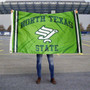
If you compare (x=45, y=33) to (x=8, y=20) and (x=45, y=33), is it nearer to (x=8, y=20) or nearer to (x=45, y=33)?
(x=45, y=33)

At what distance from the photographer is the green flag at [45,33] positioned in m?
3.51

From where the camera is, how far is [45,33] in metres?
3.49

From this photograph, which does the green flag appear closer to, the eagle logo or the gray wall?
the eagle logo

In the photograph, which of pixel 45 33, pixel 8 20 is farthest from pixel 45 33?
pixel 8 20

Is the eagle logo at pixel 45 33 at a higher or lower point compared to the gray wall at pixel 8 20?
lower

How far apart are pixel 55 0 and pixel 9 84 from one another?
79042mm

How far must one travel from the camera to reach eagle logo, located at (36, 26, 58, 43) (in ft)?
11.5

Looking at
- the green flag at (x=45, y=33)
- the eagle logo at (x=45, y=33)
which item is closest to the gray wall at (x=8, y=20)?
the green flag at (x=45, y=33)

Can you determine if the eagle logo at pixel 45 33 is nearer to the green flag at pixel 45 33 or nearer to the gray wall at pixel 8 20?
the green flag at pixel 45 33

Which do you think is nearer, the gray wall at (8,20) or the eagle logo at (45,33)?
the eagle logo at (45,33)

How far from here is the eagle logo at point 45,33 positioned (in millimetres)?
3494

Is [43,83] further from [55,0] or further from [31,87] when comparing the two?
[55,0]

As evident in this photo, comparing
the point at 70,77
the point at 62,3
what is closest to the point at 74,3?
the point at 62,3

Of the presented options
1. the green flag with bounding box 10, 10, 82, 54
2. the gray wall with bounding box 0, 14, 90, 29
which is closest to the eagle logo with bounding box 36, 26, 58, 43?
the green flag with bounding box 10, 10, 82, 54
